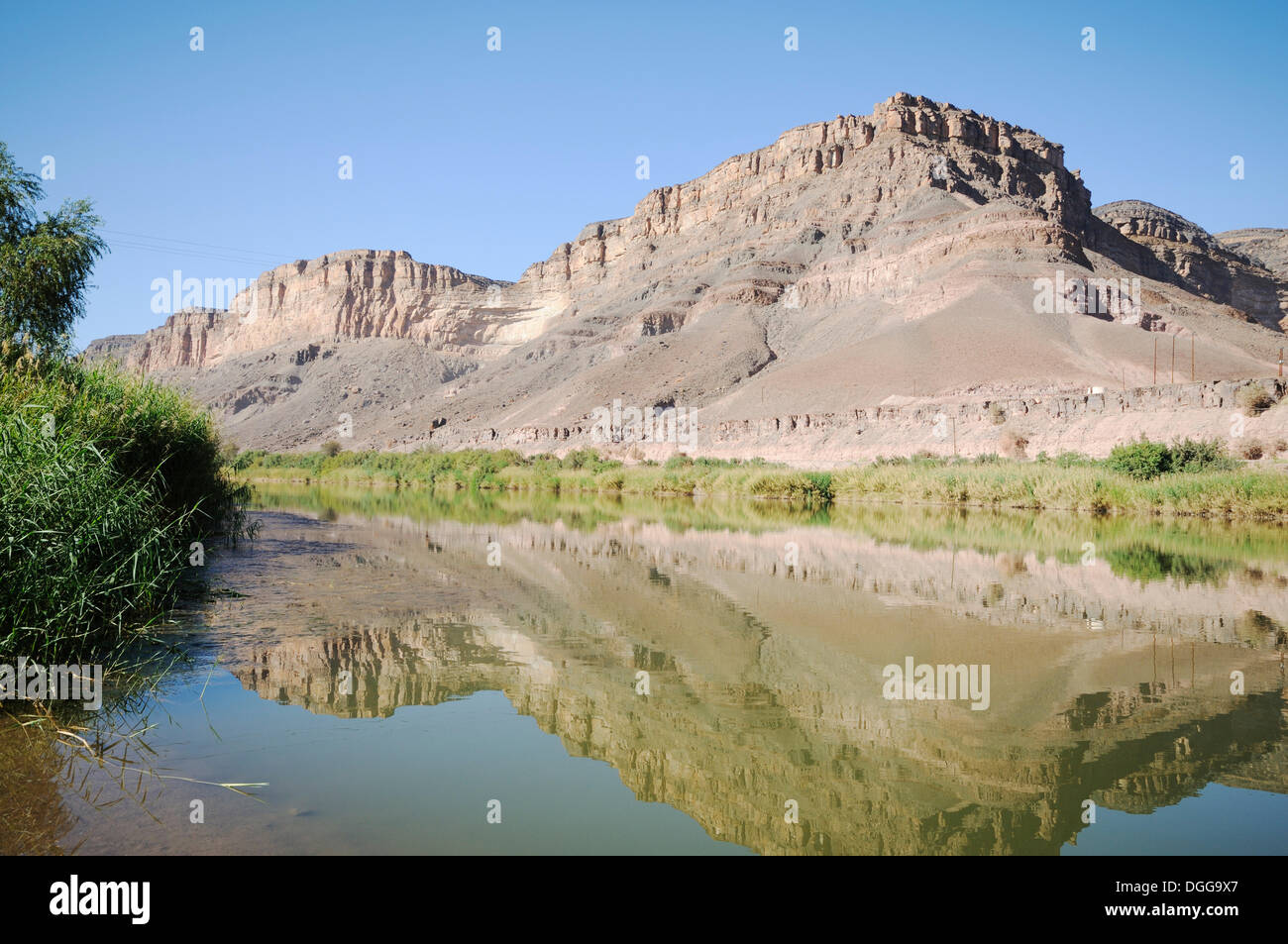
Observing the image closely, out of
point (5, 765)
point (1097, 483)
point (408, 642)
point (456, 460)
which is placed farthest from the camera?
point (456, 460)

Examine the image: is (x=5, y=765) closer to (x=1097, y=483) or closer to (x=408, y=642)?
(x=408, y=642)

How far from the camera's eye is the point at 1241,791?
5.29 meters

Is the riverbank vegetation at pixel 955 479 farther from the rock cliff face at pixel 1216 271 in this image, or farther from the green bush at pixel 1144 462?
the rock cliff face at pixel 1216 271

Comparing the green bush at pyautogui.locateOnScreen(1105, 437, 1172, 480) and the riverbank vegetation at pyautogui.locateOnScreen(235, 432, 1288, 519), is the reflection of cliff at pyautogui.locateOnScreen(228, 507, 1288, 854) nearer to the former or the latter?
the riverbank vegetation at pyautogui.locateOnScreen(235, 432, 1288, 519)

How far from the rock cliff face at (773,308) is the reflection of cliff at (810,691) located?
46.8 m

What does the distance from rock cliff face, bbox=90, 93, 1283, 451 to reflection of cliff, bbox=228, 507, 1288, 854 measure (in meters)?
46.8

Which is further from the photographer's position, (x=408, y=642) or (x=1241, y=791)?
(x=408, y=642)

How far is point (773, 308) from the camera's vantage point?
295 ft

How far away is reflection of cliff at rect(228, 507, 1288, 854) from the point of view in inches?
202

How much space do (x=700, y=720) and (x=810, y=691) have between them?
138 cm

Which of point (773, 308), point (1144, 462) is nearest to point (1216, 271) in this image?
point (773, 308)

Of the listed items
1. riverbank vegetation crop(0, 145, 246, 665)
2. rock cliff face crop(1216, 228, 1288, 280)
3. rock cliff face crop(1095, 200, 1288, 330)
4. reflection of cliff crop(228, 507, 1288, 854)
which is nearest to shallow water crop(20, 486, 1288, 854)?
reflection of cliff crop(228, 507, 1288, 854)
